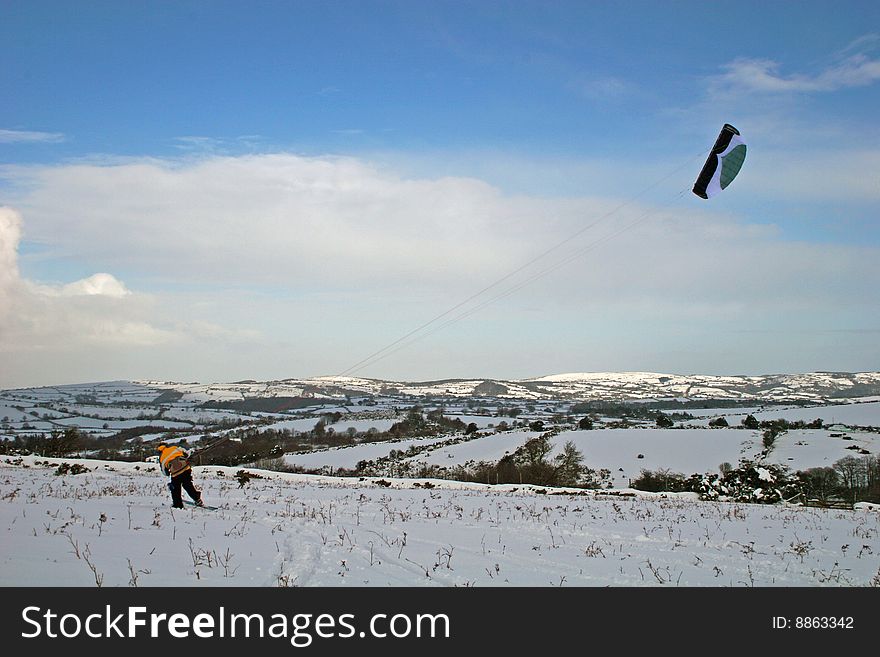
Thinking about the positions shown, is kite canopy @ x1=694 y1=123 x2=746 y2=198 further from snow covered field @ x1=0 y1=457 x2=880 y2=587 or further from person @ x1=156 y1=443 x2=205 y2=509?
person @ x1=156 y1=443 x2=205 y2=509

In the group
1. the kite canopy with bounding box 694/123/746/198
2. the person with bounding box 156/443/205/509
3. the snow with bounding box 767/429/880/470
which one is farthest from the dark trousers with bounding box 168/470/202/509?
the snow with bounding box 767/429/880/470

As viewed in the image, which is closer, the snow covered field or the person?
the snow covered field

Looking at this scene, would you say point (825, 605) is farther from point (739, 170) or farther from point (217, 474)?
point (217, 474)

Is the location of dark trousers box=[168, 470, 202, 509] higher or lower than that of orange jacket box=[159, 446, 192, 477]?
lower

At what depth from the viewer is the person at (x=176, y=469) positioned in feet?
43.2

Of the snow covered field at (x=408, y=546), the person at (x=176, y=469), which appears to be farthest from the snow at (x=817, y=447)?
the person at (x=176, y=469)

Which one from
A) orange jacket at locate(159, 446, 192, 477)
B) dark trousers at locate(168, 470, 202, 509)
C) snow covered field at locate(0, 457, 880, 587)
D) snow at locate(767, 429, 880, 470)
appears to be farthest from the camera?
snow at locate(767, 429, 880, 470)

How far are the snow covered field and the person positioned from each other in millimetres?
390

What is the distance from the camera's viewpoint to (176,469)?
13.3 m

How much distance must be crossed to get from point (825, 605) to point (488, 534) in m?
5.61

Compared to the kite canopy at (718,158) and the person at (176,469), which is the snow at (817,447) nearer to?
the kite canopy at (718,158)

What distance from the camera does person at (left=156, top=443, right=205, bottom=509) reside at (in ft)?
43.2

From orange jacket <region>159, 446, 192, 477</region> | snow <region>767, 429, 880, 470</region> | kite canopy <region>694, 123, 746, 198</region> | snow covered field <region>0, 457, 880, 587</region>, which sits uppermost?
kite canopy <region>694, 123, 746, 198</region>

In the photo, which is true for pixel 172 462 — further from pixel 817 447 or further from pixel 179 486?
pixel 817 447
